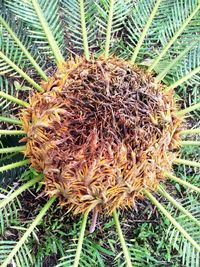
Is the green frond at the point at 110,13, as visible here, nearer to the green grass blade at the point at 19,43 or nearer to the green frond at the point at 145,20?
the green frond at the point at 145,20

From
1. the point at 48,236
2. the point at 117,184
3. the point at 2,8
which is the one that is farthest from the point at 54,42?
the point at 48,236

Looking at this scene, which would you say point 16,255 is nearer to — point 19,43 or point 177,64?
point 19,43

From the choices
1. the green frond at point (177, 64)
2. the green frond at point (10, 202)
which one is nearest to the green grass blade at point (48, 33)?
the green frond at point (177, 64)

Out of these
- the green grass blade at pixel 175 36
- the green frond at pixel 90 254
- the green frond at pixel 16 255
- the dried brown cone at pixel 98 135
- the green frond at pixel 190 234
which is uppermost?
the green grass blade at pixel 175 36

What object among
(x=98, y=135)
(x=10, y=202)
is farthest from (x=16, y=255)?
(x=98, y=135)

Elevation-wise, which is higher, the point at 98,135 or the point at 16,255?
the point at 98,135

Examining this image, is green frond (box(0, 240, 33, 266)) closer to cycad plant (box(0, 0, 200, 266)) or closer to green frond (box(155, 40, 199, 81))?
cycad plant (box(0, 0, 200, 266))

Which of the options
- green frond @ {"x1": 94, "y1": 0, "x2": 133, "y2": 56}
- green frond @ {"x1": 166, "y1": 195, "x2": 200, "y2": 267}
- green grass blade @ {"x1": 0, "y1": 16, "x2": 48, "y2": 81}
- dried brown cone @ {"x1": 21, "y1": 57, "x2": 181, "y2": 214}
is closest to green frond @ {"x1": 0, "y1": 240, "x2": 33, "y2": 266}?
dried brown cone @ {"x1": 21, "y1": 57, "x2": 181, "y2": 214}

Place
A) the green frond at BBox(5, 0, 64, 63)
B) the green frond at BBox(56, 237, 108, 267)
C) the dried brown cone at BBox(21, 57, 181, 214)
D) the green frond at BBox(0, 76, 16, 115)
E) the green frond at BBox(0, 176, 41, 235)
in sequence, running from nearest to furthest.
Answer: the dried brown cone at BBox(21, 57, 181, 214)
the green frond at BBox(0, 176, 41, 235)
the green frond at BBox(56, 237, 108, 267)
the green frond at BBox(5, 0, 64, 63)
the green frond at BBox(0, 76, 16, 115)
